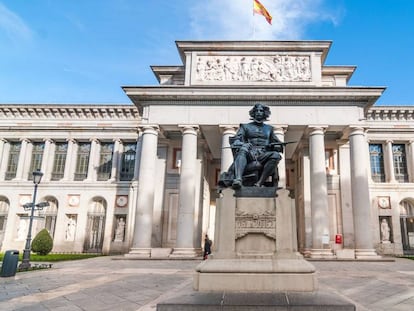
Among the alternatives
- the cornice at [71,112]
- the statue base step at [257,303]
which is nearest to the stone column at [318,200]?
the statue base step at [257,303]

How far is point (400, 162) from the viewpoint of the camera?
3133cm

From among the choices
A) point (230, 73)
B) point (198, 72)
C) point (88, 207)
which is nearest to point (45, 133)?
point (88, 207)

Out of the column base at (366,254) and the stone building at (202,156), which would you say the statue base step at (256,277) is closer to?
the stone building at (202,156)

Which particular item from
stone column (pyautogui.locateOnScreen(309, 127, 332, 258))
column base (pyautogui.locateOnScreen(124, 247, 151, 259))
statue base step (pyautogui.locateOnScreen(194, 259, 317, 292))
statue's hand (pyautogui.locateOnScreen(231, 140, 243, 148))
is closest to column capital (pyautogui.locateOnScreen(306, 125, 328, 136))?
stone column (pyautogui.locateOnScreen(309, 127, 332, 258))

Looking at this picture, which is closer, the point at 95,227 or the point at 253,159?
the point at 253,159

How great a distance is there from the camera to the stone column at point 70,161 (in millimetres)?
32812

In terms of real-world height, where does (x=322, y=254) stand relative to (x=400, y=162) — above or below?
below

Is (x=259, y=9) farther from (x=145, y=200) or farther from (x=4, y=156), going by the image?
(x=4, y=156)

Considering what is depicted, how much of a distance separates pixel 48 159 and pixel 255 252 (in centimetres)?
3199

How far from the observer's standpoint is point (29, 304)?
22.0 ft

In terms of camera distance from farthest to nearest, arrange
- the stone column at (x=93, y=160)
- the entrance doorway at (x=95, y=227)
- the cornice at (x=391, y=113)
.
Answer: the stone column at (x=93, y=160)
the entrance doorway at (x=95, y=227)
the cornice at (x=391, y=113)

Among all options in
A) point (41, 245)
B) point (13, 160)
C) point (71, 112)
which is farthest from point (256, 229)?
point (13, 160)

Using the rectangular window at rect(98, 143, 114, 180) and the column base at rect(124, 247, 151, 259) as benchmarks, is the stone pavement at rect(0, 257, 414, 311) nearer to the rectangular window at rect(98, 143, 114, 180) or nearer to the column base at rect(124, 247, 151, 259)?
the column base at rect(124, 247, 151, 259)

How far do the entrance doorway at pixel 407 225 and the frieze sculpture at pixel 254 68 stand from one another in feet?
54.2
